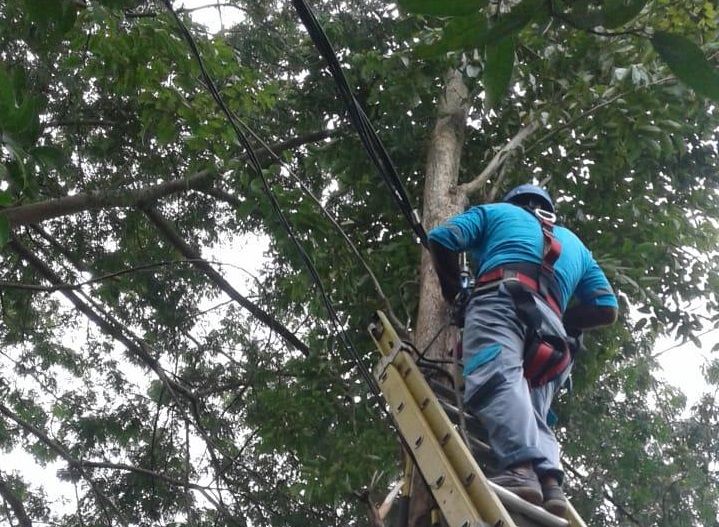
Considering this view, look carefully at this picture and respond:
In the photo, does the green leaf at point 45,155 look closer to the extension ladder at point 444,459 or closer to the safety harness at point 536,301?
the extension ladder at point 444,459

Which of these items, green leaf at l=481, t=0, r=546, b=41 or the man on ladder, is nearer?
green leaf at l=481, t=0, r=546, b=41

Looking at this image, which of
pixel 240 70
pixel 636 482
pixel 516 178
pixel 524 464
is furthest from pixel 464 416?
pixel 636 482

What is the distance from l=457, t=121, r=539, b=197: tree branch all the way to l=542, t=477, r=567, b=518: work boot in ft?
6.00

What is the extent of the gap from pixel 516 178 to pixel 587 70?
688 millimetres

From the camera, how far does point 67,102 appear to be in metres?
6.35

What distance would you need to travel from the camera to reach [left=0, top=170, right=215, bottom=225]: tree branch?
5320 millimetres

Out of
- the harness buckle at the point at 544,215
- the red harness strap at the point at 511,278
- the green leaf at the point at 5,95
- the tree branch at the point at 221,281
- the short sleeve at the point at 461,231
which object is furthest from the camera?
the tree branch at the point at 221,281

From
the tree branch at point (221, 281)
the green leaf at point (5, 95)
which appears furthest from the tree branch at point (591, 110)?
the green leaf at point (5, 95)

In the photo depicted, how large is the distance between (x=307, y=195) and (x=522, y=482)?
229cm

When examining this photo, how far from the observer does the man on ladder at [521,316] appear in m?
2.80

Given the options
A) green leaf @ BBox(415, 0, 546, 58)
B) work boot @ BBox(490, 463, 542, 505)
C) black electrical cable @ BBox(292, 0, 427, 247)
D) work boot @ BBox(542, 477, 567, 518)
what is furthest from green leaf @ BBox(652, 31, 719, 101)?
work boot @ BBox(542, 477, 567, 518)

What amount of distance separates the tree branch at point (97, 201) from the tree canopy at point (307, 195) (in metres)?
0.02

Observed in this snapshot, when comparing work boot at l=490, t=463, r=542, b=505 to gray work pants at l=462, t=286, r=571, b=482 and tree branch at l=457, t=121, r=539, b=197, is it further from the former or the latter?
tree branch at l=457, t=121, r=539, b=197

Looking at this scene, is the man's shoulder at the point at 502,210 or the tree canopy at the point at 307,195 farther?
the tree canopy at the point at 307,195
